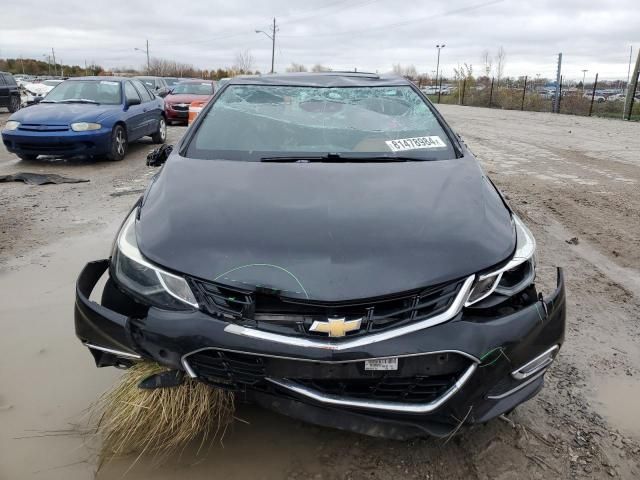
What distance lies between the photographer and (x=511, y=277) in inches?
86.4

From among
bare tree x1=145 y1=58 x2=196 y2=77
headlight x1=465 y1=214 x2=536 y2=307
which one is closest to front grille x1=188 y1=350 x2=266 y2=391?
headlight x1=465 y1=214 x2=536 y2=307

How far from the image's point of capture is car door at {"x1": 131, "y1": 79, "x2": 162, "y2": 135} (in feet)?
36.5

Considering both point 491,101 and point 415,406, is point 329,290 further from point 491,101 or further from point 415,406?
point 491,101

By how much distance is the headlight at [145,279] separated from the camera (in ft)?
6.80

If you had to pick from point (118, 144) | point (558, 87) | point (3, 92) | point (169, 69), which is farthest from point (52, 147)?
point (169, 69)

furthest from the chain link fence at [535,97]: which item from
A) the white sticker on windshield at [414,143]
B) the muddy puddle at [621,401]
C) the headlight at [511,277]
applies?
the headlight at [511,277]

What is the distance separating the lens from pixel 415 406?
2.00m

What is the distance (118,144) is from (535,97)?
28.6 metres

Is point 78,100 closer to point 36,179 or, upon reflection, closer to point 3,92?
point 36,179

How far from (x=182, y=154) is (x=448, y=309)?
1834 millimetres

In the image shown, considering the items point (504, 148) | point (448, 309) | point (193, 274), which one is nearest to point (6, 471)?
point (193, 274)

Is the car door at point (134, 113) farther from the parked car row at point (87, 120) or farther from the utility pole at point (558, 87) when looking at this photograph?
the utility pole at point (558, 87)

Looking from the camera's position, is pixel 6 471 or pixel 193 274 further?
pixel 6 471

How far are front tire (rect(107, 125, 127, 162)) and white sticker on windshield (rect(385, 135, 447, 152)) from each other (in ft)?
24.6
